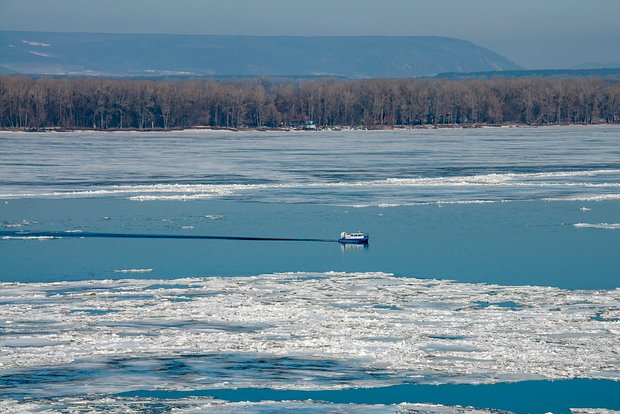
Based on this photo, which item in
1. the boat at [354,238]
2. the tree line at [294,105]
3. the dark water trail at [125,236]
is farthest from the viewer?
the tree line at [294,105]

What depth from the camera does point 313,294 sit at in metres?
14.8

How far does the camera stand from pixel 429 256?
59.5ft

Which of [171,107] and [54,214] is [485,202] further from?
[171,107]

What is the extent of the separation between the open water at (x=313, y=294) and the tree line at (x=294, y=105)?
42.8 m

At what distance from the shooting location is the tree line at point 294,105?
74.0m

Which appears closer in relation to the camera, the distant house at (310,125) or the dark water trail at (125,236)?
the dark water trail at (125,236)

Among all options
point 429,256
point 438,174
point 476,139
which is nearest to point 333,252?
point 429,256

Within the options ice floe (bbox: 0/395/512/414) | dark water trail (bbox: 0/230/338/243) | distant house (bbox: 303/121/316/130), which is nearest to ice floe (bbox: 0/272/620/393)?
ice floe (bbox: 0/395/512/414)

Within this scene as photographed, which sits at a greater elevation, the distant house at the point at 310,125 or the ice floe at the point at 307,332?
the distant house at the point at 310,125

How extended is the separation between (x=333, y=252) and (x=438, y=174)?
13.8 metres

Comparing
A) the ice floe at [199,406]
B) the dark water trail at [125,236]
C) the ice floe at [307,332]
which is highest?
the dark water trail at [125,236]

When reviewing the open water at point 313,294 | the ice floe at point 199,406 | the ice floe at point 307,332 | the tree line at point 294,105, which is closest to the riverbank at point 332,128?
the tree line at point 294,105

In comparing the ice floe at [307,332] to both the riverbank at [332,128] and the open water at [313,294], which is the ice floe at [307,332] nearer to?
the open water at [313,294]

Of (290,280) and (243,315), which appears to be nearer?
(243,315)
